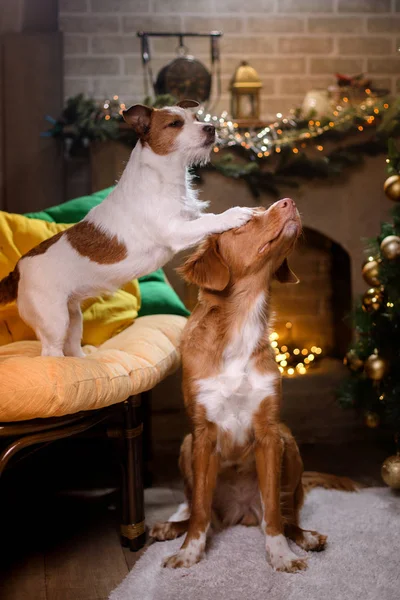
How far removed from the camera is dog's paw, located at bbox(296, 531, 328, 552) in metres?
2.12

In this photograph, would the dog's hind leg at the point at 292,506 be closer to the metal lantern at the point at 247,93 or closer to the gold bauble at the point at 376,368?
the gold bauble at the point at 376,368

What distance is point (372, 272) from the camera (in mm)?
2898

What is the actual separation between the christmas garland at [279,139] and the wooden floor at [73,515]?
149 centimetres

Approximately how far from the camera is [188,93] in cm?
399

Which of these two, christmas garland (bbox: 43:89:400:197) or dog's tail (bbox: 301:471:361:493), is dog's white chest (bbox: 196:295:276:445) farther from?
christmas garland (bbox: 43:89:400:197)

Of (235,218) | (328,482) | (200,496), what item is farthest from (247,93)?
(200,496)

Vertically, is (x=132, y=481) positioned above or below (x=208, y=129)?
below

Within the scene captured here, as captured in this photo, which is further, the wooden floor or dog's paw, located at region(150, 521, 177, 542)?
dog's paw, located at region(150, 521, 177, 542)

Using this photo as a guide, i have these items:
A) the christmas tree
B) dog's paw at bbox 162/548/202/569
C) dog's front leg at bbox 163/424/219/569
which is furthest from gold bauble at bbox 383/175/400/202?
dog's paw at bbox 162/548/202/569

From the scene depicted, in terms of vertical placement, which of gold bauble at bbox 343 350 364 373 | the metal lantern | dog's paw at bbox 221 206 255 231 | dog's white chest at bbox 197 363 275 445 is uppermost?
the metal lantern

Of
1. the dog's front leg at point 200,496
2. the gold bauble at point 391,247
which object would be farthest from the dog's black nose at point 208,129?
the gold bauble at point 391,247

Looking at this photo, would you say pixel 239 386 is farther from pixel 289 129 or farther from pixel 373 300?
pixel 289 129

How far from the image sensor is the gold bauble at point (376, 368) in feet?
9.36

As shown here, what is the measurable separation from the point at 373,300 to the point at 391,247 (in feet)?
1.11
